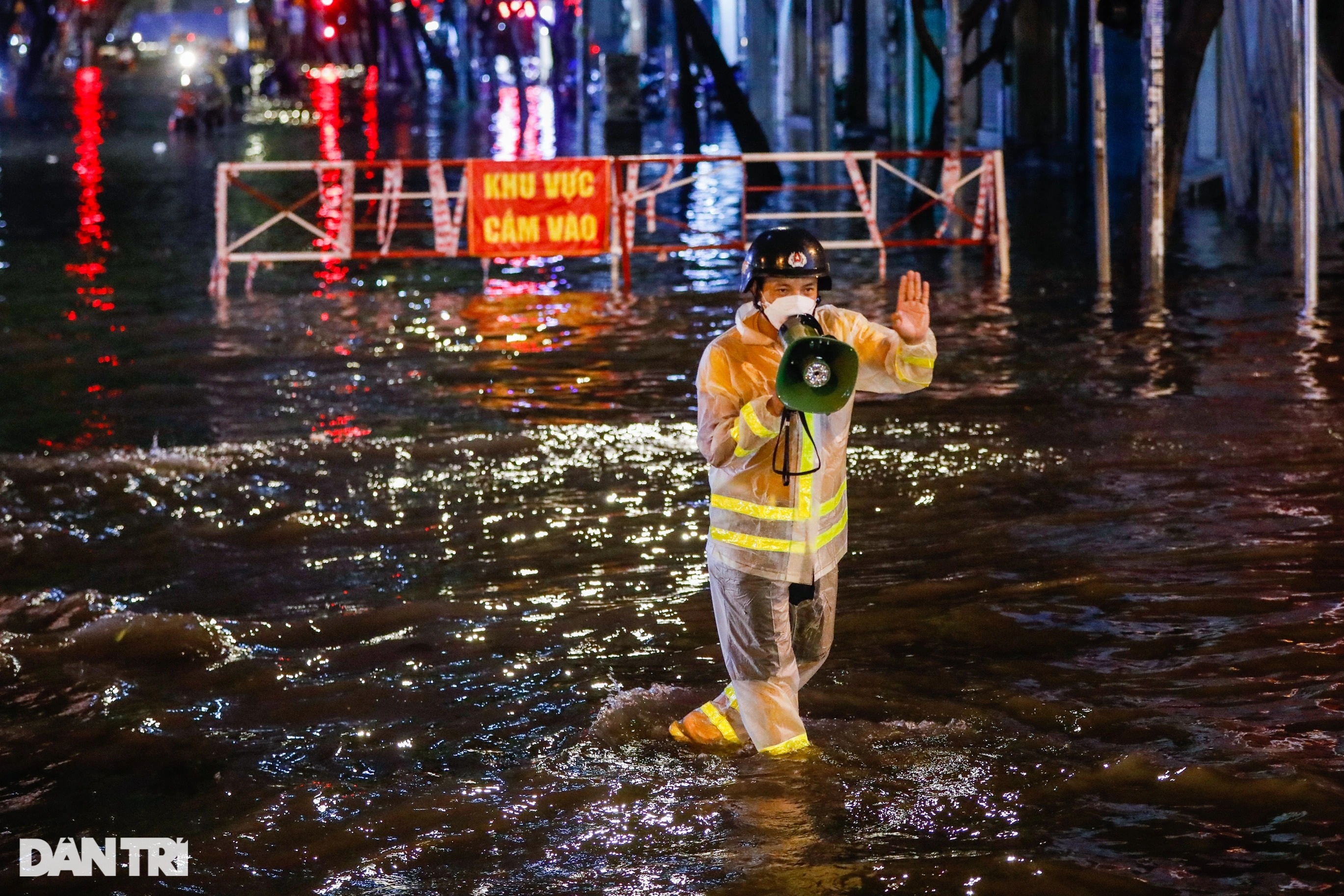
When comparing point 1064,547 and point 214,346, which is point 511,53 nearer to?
point 214,346

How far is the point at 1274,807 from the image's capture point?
5184 millimetres

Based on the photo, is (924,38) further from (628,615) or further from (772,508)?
(772,508)

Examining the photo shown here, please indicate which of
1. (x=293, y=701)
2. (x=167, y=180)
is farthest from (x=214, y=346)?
(x=167, y=180)

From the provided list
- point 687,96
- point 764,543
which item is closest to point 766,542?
point 764,543

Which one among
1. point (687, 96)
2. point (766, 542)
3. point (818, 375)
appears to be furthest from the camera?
point (687, 96)

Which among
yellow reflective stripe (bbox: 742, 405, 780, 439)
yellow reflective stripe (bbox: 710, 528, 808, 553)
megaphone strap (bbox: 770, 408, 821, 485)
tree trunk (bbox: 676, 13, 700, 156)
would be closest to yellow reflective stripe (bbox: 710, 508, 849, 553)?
yellow reflective stripe (bbox: 710, 528, 808, 553)

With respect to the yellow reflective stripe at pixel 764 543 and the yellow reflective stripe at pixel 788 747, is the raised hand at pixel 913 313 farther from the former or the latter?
the yellow reflective stripe at pixel 788 747

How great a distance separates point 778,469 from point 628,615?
8.12 ft

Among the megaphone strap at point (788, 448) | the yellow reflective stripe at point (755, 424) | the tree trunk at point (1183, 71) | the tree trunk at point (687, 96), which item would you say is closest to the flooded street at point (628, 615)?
the megaphone strap at point (788, 448)

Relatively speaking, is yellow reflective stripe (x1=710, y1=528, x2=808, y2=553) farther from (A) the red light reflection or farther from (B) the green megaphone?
(A) the red light reflection

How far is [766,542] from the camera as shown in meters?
5.12

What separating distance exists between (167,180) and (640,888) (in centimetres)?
2720

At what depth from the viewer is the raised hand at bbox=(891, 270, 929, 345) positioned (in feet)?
16.2

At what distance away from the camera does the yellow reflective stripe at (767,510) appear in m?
5.11
